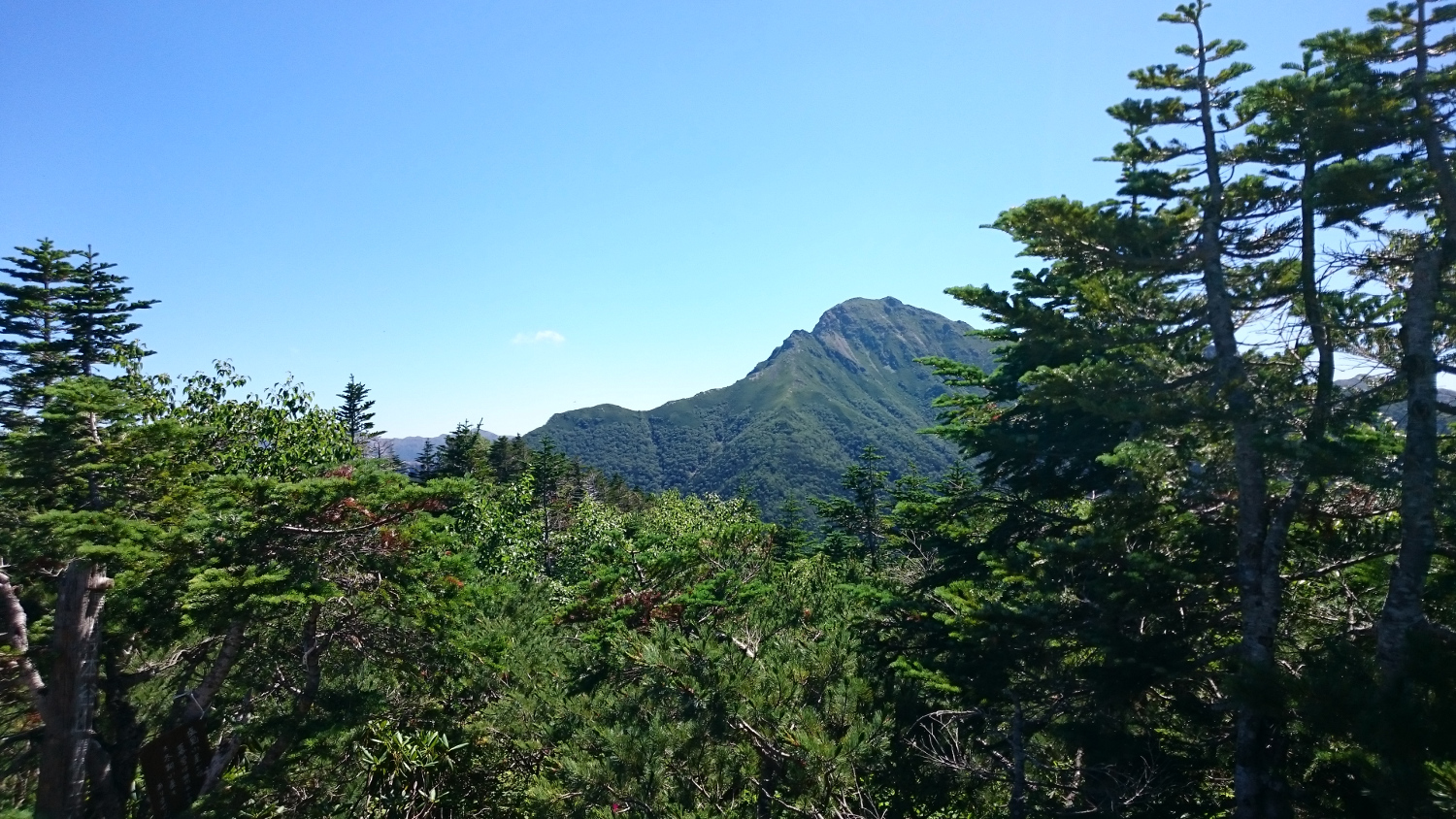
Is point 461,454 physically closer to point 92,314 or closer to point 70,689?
point 92,314

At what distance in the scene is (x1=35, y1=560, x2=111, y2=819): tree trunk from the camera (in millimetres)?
8539

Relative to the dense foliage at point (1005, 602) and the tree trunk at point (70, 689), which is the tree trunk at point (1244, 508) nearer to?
the dense foliage at point (1005, 602)

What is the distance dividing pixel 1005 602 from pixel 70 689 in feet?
39.6

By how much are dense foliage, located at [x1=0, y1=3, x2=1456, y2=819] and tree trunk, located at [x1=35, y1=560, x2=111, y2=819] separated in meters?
0.04

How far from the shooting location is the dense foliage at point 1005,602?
20.0ft

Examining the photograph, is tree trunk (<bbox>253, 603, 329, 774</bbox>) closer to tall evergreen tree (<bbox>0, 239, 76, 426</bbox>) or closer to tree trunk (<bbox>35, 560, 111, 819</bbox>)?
tree trunk (<bbox>35, 560, 111, 819</bbox>)

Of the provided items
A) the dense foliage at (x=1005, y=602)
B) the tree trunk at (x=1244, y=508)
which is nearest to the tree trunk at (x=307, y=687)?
the dense foliage at (x=1005, y=602)

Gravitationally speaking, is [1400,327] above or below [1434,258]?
below

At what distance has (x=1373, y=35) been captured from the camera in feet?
20.4

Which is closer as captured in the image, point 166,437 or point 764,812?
point 764,812

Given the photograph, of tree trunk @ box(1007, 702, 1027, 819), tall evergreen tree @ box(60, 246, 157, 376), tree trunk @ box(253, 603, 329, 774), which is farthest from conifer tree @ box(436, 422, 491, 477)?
tree trunk @ box(1007, 702, 1027, 819)

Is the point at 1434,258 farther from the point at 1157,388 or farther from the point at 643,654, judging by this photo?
the point at 643,654

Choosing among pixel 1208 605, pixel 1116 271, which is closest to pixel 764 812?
pixel 1208 605

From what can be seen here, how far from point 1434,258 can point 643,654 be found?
8834mm
